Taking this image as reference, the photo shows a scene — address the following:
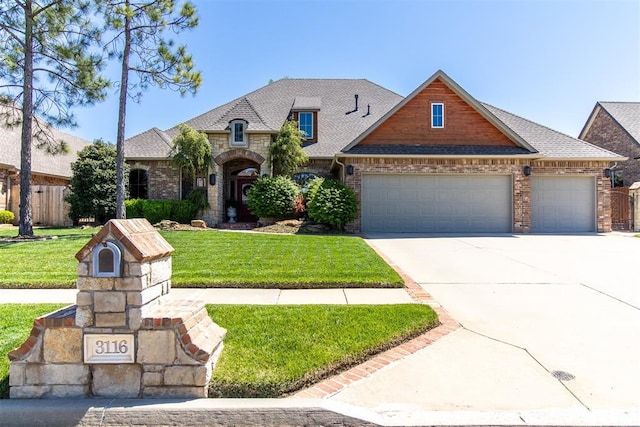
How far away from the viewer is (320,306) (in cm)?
508

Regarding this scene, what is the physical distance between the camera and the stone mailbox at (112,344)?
9.68 ft

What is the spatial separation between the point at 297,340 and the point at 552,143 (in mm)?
17512

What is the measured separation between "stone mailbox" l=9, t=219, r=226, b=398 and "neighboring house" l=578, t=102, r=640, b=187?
2635 centimetres

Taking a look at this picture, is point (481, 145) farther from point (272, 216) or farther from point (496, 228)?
point (272, 216)

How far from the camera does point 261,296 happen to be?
19.1 feet

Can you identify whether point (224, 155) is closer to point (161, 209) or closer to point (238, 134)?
point (238, 134)

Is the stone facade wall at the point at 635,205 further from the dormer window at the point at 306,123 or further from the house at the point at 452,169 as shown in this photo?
the dormer window at the point at 306,123

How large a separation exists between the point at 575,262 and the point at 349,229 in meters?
8.18

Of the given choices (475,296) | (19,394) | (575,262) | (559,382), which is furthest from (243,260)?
(575,262)

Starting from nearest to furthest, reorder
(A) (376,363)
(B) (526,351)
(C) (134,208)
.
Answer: (A) (376,363), (B) (526,351), (C) (134,208)

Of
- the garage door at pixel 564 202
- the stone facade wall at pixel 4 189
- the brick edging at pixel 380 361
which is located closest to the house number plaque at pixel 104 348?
the brick edging at pixel 380 361

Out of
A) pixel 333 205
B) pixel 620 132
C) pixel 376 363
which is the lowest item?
pixel 376 363

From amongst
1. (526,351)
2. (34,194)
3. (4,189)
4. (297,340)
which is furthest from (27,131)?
(526,351)

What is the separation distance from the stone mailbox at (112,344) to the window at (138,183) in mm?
17105
